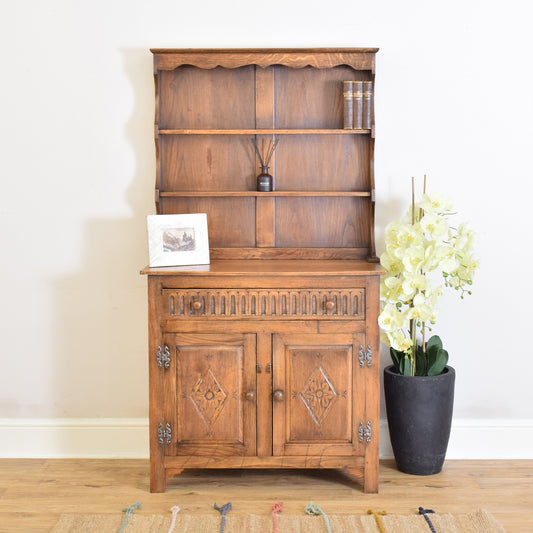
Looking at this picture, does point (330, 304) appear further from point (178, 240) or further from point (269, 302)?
point (178, 240)

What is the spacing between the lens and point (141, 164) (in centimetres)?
315

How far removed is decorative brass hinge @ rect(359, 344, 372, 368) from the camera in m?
2.74

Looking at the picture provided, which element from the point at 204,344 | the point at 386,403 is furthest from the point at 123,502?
the point at 386,403

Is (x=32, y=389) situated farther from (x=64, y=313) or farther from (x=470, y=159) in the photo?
(x=470, y=159)

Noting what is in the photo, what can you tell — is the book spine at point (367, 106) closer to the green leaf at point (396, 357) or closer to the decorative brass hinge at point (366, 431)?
the green leaf at point (396, 357)

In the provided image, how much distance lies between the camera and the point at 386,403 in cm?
302

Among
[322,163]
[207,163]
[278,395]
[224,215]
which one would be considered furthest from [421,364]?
[207,163]

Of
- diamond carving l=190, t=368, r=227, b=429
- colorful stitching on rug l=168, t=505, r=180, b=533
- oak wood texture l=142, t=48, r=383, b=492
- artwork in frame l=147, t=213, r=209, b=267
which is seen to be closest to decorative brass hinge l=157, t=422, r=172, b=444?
oak wood texture l=142, t=48, r=383, b=492

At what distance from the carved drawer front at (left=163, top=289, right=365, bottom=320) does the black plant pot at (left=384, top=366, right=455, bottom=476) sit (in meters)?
0.46

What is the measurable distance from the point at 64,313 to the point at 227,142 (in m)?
1.22

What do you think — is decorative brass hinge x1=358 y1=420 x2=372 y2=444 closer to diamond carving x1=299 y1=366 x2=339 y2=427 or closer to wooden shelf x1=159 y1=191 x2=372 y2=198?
diamond carving x1=299 y1=366 x2=339 y2=427

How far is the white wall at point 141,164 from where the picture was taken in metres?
3.08

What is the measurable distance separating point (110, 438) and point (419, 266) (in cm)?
179

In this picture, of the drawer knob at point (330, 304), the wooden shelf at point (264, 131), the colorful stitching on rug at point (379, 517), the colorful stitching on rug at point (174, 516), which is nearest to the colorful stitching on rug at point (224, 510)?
the colorful stitching on rug at point (174, 516)
